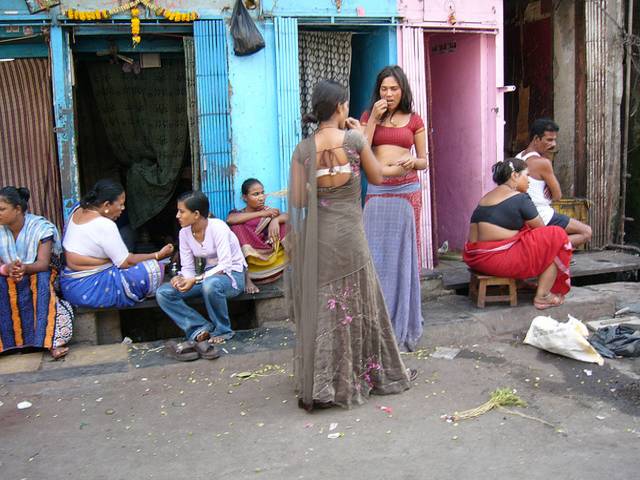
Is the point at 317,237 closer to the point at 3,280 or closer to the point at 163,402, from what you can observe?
the point at 163,402

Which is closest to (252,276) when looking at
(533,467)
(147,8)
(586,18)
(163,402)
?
(163,402)

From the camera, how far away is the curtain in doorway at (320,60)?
21.5ft

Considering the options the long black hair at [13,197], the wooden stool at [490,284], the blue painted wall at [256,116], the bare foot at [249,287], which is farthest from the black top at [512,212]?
the long black hair at [13,197]

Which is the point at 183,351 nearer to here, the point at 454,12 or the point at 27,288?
the point at 27,288

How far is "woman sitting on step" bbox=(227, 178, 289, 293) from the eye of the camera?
5.94 meters

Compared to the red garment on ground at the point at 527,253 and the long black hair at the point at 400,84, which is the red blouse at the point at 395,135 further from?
the red garment on ground at the point at 527,253

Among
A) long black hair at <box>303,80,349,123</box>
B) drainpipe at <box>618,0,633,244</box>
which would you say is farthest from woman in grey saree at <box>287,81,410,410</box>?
drainpipe at <box>618,0,633,244</box>

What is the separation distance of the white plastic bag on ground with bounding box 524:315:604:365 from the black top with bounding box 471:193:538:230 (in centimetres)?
89

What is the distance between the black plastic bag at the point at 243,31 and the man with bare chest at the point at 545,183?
2779mm

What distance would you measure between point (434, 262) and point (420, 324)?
5.42 feet

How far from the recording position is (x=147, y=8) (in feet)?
19.2

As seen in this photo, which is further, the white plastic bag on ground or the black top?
the black top

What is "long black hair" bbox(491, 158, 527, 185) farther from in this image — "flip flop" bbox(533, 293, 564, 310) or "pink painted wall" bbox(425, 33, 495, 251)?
"pink painted wall" bbox(425, 33, 495, 251)

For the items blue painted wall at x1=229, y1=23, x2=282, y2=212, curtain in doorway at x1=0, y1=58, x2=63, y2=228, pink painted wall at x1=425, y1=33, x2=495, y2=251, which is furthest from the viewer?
pink painted wall at x1=425, y1=33, x2=495, y2=251
